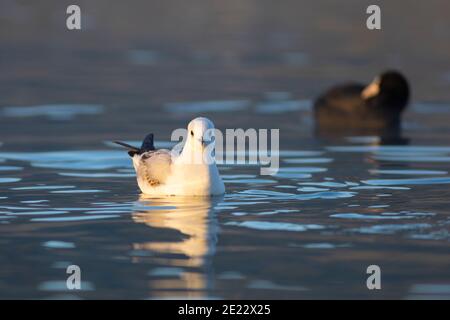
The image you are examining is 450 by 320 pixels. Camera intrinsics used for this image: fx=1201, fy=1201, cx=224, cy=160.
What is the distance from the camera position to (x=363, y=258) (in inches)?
379

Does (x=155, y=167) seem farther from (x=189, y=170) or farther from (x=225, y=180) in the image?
(x=225, y=180)

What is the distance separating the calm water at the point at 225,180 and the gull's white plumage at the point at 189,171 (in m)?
0.16

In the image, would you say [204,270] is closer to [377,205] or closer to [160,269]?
[160,269]

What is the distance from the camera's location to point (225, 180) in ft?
44.2

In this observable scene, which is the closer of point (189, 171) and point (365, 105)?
point (189, 171)

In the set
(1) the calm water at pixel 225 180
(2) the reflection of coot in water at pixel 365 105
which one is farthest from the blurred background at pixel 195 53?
(2) the reflection of coot in water at pixel 365 105

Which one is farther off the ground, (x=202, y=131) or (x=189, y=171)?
(x=202, y=131)

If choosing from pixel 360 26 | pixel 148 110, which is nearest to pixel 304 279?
pixel 148 110

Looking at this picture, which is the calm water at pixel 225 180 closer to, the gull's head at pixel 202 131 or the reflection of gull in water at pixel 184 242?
the reflection of gull in water at pixel 184 242

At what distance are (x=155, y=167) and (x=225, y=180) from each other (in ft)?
4.66

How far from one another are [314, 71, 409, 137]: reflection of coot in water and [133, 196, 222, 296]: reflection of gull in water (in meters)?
7.54

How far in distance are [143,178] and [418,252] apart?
3556 mm

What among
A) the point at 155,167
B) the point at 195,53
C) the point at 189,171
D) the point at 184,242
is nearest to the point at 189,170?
the point at 189,171
